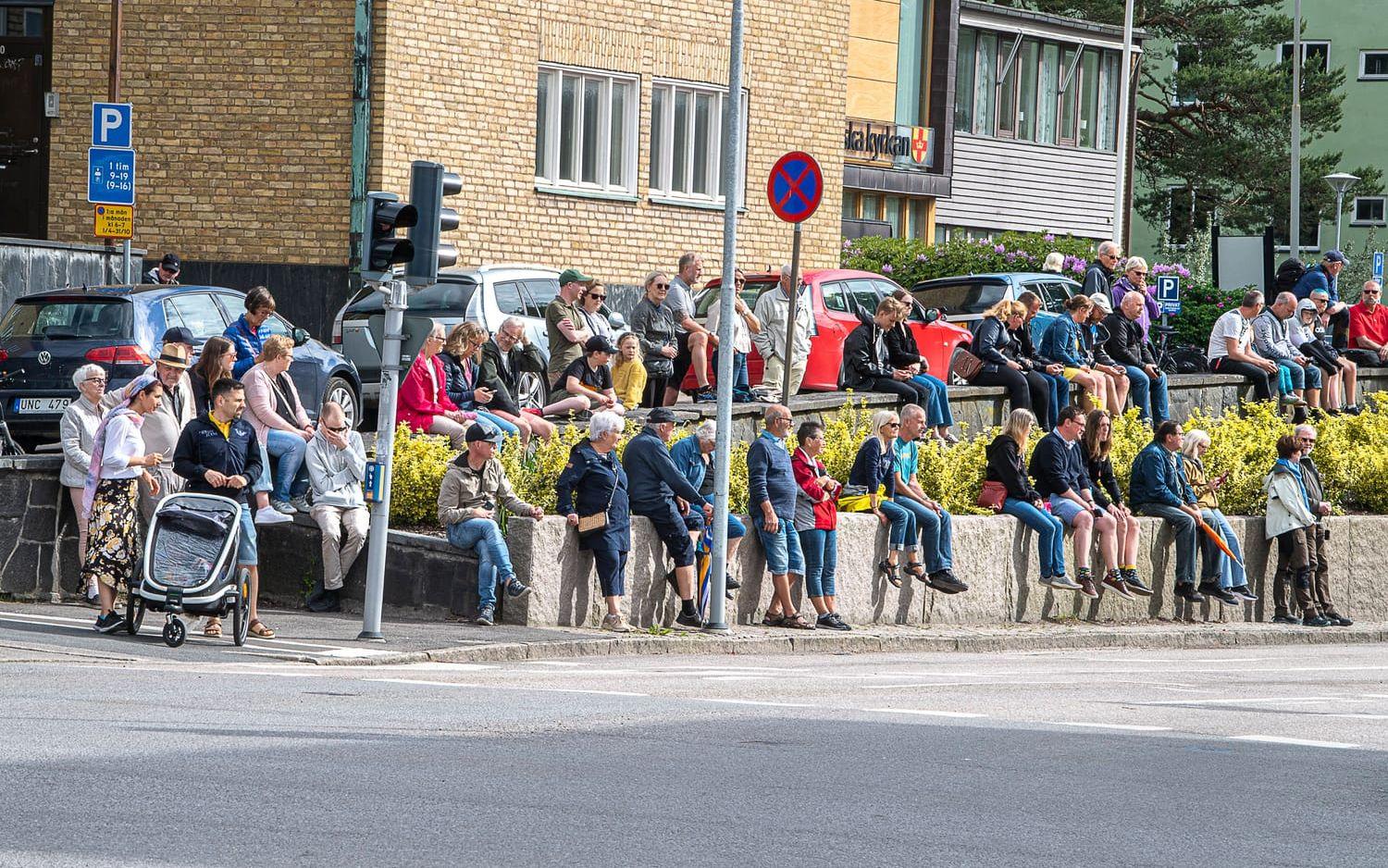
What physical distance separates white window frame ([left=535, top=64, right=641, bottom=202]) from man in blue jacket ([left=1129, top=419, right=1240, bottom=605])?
10.1 m

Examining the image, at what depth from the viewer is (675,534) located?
672 inches

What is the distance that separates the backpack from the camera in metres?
29.4

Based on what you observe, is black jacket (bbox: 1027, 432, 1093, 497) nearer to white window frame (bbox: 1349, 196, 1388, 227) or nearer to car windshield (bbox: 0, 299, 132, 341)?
car windshield (bbox: 0, 299, 132, 341)

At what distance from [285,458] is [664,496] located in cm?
297

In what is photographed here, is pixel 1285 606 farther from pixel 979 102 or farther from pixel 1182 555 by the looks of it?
pixel 979 102

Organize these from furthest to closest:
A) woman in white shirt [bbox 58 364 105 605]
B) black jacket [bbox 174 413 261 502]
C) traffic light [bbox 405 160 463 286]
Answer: woman in white shirt [bbox 58 364 105 605] → traffic light [bbox 405 160 463 286] → black jacket [bbox 174 413 261 502]

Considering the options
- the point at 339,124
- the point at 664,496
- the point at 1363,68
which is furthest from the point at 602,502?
the point at 1363,68

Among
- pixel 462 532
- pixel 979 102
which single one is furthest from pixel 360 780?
pixel 979 102

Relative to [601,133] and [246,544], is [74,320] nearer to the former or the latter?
[246,544]

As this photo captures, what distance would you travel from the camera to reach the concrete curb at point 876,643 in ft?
48.4

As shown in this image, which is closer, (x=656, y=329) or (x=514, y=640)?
(x=514, y=640)

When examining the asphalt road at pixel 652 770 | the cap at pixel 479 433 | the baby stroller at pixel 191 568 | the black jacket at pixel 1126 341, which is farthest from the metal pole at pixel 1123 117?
the baby stroller at pixel 191 568

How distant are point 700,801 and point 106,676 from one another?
4897mm

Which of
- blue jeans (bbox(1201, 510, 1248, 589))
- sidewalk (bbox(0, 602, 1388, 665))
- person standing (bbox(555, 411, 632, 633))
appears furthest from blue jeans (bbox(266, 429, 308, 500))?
blue jeans (bbox(1201, 510, 1248, 589))
